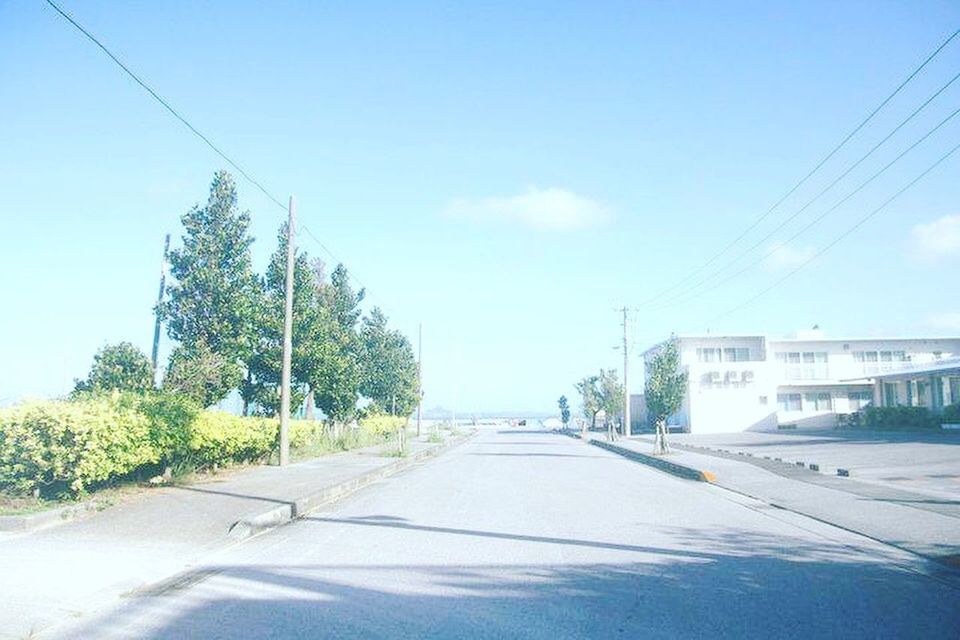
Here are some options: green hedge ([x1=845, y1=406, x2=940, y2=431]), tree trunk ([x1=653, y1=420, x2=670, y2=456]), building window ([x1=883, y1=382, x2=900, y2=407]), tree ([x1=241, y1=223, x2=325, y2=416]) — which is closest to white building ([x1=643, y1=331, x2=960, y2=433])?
building window ([x1=883, y1=382, x2=900, y2=407])

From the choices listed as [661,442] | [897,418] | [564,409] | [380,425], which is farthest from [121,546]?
[564,409]

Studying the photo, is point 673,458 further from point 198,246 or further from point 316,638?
point 316,638

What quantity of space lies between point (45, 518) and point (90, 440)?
133cm

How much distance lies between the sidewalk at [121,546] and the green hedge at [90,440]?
0.69m

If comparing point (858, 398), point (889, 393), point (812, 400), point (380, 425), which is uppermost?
point (889, 393)

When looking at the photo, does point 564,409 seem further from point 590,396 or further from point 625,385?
point 625,385

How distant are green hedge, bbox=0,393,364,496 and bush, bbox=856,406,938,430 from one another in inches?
1494

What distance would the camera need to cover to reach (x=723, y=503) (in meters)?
13.9

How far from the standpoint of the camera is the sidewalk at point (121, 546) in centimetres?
627

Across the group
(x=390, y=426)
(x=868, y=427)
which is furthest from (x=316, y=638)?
(x=868, y=427)

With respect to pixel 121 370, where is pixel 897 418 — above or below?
below

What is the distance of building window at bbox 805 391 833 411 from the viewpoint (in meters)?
56.9

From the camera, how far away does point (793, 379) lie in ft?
187

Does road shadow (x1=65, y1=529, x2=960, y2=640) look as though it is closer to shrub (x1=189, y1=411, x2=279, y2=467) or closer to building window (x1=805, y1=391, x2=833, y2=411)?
shrub (x1=189, y1=411, x2=279, y2=467)
